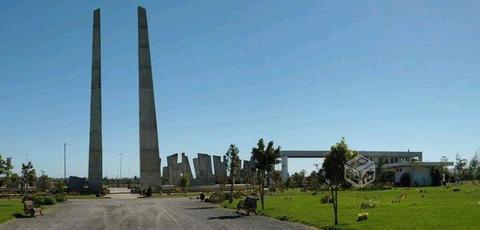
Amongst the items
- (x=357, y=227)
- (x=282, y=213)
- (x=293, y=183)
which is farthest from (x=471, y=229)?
(x=293, y=183)

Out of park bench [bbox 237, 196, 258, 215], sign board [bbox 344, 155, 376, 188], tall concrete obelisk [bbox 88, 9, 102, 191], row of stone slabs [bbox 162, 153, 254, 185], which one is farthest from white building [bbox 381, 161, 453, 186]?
park bench [bbox 237, 196, 258, 215]

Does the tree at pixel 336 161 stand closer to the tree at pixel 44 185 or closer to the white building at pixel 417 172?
the tree at pixel 44 185

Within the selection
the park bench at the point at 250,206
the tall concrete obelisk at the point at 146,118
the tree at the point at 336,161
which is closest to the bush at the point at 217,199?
Answer: the park bench at the point at 250,206

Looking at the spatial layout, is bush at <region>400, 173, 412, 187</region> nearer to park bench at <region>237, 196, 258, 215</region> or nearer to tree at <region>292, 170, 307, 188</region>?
Answer: tree at <region>292, 170, 307, 188</region>

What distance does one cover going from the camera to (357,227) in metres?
22.5

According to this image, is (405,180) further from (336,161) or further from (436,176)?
(336,161)

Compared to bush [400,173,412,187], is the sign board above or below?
above

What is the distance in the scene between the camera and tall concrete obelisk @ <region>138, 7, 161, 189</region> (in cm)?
7531

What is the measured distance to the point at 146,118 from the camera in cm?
7625

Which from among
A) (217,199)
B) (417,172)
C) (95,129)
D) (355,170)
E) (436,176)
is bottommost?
(436,176)

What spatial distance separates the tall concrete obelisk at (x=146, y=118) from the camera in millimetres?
75312

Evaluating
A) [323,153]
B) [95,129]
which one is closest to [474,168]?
[323,153]

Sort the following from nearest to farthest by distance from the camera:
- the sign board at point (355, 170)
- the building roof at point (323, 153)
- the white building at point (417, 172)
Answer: the sign board at point (355, 170), the white building at point (417, 172), the building roof at point (323, 153)

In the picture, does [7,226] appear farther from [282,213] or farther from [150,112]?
[150,112]
